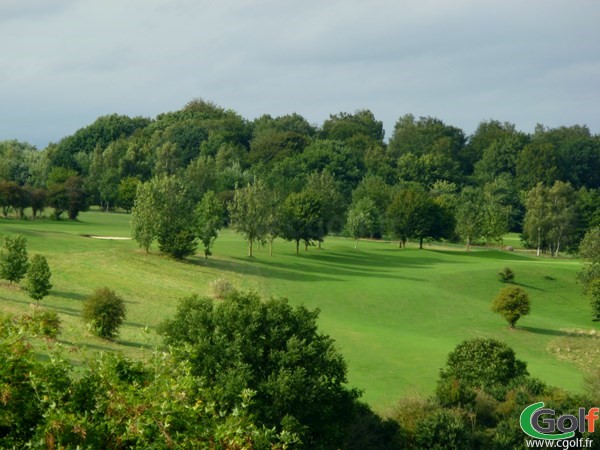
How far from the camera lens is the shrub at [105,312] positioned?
3641 centimetres

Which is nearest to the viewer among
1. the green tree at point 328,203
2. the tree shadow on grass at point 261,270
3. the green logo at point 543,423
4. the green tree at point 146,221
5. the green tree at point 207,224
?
the green logo at point 543,423

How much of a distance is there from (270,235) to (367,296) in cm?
2162

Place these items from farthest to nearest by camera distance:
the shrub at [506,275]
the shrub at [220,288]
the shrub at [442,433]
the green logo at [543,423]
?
the shrub at [506,275]
the shrub at [220,288]
the green logo at [543,423]
the shrub at [442,433]

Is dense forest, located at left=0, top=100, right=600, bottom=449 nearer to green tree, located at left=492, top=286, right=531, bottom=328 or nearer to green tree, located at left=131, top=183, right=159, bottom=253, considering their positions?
green tree, located at left=131, top=183, right=159, bottom=253

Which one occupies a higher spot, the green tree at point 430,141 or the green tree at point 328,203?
the green tree at point 430,141

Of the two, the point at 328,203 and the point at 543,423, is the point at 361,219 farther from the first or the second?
the point at 543,423

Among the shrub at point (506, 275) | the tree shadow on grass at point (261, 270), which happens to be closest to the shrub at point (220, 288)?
the tree shadow on grass at point (261, 270)

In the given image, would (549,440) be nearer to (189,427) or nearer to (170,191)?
(189,427)

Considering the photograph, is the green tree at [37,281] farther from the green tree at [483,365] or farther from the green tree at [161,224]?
the green tree at [161,224]

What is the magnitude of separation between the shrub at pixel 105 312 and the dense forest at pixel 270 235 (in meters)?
6.61

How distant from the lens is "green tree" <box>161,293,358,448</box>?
2561 centimetres

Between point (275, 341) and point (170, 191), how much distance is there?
4604cm

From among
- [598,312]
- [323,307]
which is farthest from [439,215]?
[323,307]

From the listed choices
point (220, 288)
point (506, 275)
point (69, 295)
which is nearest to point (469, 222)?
point (506, 275)
